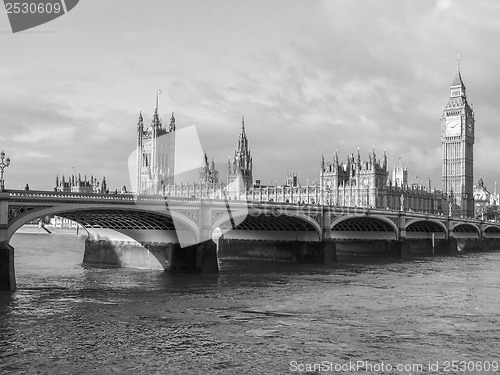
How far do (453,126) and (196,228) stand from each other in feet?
379

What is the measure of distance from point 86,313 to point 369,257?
1831 inches

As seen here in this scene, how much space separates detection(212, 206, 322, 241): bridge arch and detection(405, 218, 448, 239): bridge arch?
25.7m

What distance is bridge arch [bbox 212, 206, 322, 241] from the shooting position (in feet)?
170

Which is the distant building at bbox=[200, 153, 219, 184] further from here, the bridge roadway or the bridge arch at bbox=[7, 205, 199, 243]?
the bridge arch at bbox=[7, 205, 199, 243]

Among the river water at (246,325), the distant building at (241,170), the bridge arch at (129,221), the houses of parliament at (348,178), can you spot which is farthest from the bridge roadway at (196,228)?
the distant building at (241,170)

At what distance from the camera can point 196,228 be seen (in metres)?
45.6

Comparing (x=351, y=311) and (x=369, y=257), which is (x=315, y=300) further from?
(x=369, y=257)

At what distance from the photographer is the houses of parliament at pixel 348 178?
107m

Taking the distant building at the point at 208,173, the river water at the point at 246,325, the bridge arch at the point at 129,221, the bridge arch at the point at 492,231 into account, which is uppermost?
the distant building at the point at 208,173

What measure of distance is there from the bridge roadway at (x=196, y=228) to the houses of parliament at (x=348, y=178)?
60.0 ft

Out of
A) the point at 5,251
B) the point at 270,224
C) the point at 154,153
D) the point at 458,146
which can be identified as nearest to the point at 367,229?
the point at 270,224

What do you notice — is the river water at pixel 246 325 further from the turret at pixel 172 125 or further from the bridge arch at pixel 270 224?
the turret at pixel 172 125
